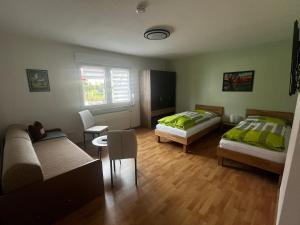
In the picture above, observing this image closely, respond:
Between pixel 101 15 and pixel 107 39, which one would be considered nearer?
pixel 101 15

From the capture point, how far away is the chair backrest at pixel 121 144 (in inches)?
79.9

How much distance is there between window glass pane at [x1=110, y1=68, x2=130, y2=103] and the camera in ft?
13.6

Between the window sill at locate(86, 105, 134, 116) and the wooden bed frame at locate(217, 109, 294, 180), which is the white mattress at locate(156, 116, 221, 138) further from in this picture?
the window sill at locate(86, 105, 134, 116)

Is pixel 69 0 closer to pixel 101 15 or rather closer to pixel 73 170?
pixel 101 15

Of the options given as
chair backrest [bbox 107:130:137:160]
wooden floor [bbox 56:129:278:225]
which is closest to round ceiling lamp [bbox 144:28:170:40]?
chair backrest [bbox 107:130:137:160]

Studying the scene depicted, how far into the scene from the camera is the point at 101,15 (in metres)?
1.93

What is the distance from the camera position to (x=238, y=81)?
404 centimetres

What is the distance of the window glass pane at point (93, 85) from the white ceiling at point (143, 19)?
0.81 m

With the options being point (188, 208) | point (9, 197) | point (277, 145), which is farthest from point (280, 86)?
point (9, 197)

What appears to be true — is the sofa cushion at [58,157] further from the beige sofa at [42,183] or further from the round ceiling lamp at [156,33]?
the round ceiling lamp at [156,33]

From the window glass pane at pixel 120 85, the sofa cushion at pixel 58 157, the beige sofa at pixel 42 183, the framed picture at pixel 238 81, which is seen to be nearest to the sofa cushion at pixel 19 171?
the beige sofa at pixel 42 183

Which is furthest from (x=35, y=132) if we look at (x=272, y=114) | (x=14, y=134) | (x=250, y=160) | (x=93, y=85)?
(x=272, y=114)

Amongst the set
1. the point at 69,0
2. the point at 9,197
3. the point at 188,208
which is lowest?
the point at 188,208

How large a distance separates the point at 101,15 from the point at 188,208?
2654mm
